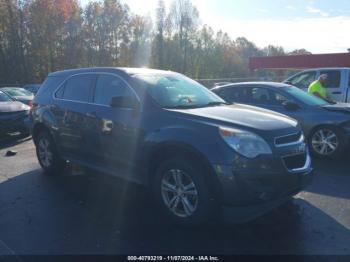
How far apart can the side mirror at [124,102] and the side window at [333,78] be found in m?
9.78

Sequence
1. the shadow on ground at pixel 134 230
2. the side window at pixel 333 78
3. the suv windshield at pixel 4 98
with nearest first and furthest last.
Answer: the shadow on ground at pixel 134 230 < the suv windshield at pixel 4 98 < the side window at pixel 333 78

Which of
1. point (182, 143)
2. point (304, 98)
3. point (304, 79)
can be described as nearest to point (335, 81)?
point (304, 79)

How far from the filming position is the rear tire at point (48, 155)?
23.1 feet

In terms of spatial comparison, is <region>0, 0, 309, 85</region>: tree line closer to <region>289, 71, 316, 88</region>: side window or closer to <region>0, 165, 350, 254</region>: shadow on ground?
<region>289, 71, 316, 88</region>: side window

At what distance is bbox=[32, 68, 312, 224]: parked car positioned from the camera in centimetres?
429

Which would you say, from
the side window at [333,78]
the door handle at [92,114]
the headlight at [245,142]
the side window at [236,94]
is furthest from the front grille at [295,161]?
the side window at [333,78]

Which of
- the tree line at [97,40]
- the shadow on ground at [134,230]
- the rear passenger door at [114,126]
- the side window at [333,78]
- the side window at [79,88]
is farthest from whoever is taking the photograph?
the tree line at [97,40]

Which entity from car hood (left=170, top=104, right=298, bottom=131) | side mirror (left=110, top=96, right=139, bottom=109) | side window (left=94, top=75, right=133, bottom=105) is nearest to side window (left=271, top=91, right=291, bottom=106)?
car hood (left=170, top=104, right=298, bottom=131)

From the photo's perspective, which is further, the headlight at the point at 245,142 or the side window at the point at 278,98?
the side window at the point at 278,98

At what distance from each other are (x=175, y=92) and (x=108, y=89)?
1.04 m

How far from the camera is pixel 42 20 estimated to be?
45.5m

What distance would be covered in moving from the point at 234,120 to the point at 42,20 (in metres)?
45.5

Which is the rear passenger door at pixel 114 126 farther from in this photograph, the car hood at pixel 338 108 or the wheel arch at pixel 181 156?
the car hood at pixel 338 108

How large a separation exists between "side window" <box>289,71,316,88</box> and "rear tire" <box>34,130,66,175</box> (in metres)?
9.29
